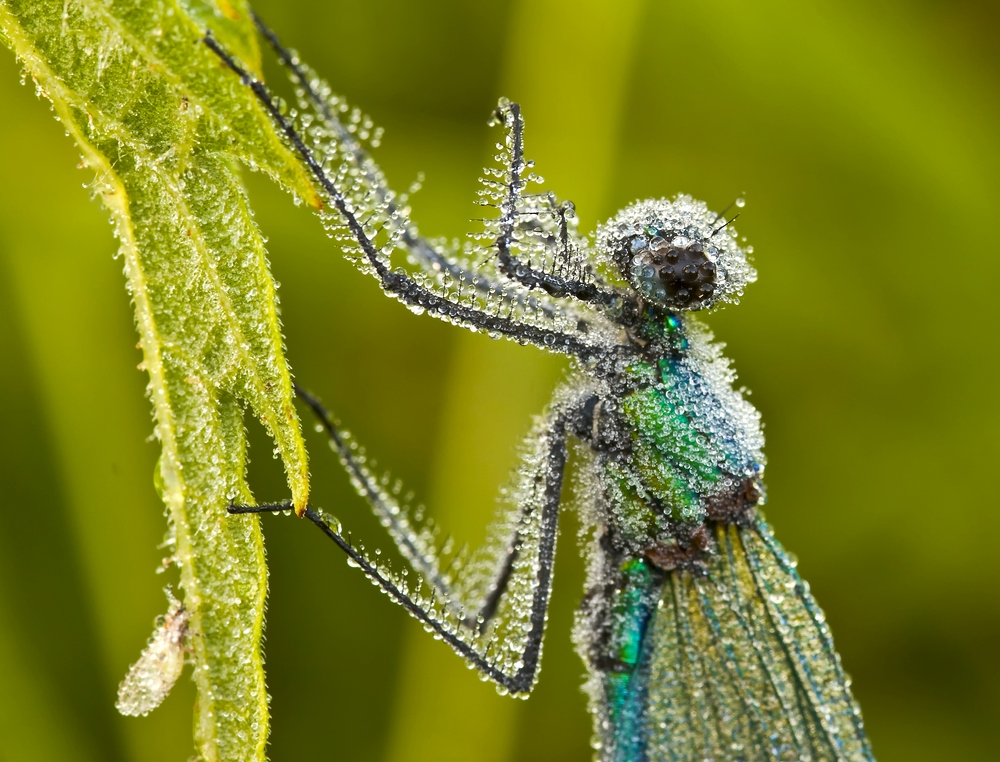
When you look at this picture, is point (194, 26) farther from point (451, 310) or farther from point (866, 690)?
point (866, 690)

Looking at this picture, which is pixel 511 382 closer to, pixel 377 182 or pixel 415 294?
pixel 415 294

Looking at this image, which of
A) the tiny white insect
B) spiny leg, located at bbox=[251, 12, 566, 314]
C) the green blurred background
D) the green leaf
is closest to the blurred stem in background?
the green blurred background

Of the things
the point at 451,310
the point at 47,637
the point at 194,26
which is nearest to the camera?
the point at 194,26

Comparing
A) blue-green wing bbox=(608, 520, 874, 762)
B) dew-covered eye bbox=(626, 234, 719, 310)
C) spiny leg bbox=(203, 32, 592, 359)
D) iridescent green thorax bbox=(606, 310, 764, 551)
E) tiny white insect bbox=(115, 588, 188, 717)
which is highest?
dew-covered eye bbox=(626, 234, 719, 310)

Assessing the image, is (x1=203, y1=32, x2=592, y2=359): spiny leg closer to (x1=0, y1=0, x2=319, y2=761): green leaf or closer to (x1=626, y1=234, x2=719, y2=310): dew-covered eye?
(x1=626, y1=234, x2=719, y2=310): dew-covered eye

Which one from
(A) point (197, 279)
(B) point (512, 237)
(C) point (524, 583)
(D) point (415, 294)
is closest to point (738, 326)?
(B) point (512, 237)

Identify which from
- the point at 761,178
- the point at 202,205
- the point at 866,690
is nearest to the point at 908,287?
the point at 761,178
